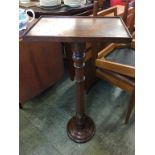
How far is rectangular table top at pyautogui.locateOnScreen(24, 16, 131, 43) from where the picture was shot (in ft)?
2.58

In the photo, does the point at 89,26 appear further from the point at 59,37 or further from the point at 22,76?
the point at 22,76

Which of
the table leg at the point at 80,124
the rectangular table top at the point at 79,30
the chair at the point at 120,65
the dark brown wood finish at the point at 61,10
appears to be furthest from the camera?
the dark brown wood finish at the point at 61,10

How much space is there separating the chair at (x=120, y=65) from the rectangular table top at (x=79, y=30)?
43 cm

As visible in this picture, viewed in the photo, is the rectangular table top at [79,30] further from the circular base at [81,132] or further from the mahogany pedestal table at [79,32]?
the circular base at [81,132]

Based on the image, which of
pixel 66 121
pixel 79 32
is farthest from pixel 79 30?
pixel 66 121

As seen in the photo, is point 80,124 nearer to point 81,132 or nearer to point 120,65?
point 81,132

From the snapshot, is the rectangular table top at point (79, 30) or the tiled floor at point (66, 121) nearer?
the rectangular table top at point (79, 30)

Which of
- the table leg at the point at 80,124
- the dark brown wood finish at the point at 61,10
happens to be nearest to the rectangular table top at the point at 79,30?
the table leg at the point at 80,124

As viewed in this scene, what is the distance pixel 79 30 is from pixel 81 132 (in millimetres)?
813

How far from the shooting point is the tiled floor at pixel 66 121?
131cm

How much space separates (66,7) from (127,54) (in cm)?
75

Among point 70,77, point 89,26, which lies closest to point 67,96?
point 70,77

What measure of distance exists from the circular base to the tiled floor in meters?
0.04
